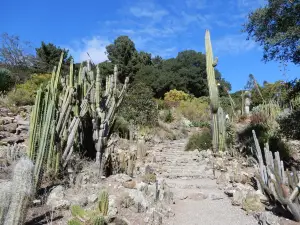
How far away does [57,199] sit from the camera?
468 cm

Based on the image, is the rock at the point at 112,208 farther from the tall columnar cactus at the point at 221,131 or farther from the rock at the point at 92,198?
the tall columnar cactus at the point at 221,131

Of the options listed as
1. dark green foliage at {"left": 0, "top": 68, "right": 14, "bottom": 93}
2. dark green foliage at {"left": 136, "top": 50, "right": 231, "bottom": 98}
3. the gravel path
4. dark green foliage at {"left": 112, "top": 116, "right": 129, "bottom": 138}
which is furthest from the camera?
dark green foliage at {"left": 136, "top": 50, "right": 231, "bottom": 98}

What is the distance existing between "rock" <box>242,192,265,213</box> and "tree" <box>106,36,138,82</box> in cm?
2537

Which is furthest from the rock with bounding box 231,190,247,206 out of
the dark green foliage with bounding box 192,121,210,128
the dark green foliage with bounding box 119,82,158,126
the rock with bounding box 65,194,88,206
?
the dark green foliage with bounding box 192,121,210,128

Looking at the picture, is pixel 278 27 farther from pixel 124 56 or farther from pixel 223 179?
pixel 124 56

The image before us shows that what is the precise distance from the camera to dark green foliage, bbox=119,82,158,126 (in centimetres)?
1388

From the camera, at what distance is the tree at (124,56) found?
1212 inches

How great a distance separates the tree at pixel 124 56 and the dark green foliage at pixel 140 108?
1541cm

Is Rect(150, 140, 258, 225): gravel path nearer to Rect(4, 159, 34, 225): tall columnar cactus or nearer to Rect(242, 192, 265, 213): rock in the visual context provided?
Rect(242, 192, 265, 213): rock

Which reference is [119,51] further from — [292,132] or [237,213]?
[237,213]

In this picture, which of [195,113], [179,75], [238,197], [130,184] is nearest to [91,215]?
[130,184]

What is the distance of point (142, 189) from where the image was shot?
573 cm

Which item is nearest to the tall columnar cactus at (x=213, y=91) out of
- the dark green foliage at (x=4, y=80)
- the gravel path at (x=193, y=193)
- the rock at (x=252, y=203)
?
the gravel path at (x=193, y=193)

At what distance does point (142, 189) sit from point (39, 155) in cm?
198
